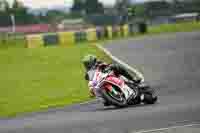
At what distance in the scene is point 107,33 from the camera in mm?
57656

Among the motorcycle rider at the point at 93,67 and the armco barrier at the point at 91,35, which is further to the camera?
the armco barrier at the point at 91,35

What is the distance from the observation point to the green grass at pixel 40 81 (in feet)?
63.6

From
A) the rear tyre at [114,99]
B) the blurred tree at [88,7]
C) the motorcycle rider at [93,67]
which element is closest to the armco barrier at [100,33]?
the blurred tree at [88,7]

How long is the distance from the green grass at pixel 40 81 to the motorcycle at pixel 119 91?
12.5 feet

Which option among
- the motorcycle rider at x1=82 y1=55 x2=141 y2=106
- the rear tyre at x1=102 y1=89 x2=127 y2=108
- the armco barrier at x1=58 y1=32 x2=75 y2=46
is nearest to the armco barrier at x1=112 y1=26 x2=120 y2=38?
the armco barrier at x1=58 y1=32 x2=75 y2=46

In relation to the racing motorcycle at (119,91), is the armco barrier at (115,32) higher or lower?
lower

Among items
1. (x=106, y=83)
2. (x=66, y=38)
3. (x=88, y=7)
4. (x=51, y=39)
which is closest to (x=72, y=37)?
(x=66, y=38)

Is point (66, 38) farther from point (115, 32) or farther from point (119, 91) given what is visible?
point (119, 91)

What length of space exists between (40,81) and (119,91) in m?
11.2

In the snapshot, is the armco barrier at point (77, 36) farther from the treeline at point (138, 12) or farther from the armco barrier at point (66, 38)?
the treeline at point (138, 12)

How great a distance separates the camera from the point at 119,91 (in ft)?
48.0

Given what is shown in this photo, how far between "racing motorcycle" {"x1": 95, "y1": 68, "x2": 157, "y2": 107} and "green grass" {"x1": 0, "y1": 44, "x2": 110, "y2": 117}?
3804mm

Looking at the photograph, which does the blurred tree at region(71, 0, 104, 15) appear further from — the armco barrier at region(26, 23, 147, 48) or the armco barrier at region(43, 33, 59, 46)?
the armco barrier at region(43, 33, 59, 46)

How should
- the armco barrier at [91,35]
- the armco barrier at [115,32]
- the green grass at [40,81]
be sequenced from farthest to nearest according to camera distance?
the armco barrier at [115,32] < the armco barrier at [91,35] < the green grass at [40,81]
